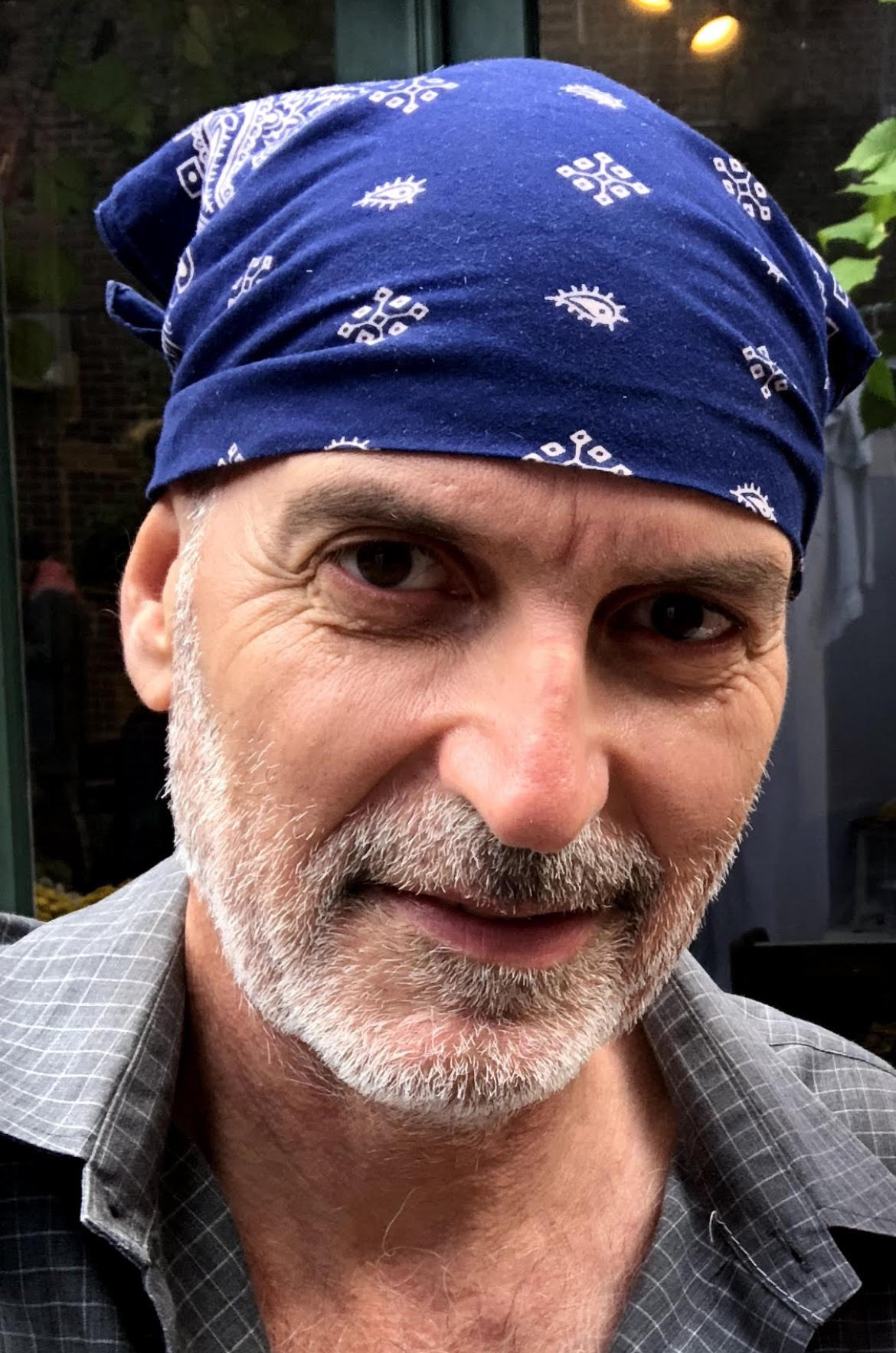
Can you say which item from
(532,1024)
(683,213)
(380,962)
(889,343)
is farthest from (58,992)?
(889,343)

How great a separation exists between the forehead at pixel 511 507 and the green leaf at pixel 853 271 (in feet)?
5.59

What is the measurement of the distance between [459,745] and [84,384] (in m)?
2.40

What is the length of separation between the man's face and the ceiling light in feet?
6.07

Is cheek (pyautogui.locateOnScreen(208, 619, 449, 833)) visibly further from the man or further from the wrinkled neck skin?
the wrinkled neck skin

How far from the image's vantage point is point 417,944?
1.26 m

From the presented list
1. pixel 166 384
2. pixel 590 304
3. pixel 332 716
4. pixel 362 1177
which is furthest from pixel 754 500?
pixel 166 384

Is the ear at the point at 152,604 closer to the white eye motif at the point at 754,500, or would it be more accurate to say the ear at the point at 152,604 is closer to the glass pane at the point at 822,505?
the white eye motif at the point at 754,500

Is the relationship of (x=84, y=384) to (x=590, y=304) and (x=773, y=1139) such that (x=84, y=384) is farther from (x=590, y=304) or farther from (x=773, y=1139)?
(x=773, y=1139)

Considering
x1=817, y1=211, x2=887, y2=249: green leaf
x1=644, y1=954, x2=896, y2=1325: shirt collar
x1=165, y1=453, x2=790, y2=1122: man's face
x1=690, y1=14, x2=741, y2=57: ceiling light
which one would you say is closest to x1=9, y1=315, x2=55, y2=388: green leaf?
x1=690, y1=14, x2=741, y2=57: ceiling light

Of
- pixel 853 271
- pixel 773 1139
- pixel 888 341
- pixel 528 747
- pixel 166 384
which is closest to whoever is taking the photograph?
A: pixel 528 747

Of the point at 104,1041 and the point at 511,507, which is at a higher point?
the point at 511,507

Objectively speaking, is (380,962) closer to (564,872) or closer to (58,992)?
(564,872)

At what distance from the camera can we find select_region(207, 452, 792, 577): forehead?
1.20 metres

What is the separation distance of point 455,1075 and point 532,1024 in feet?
0.29
